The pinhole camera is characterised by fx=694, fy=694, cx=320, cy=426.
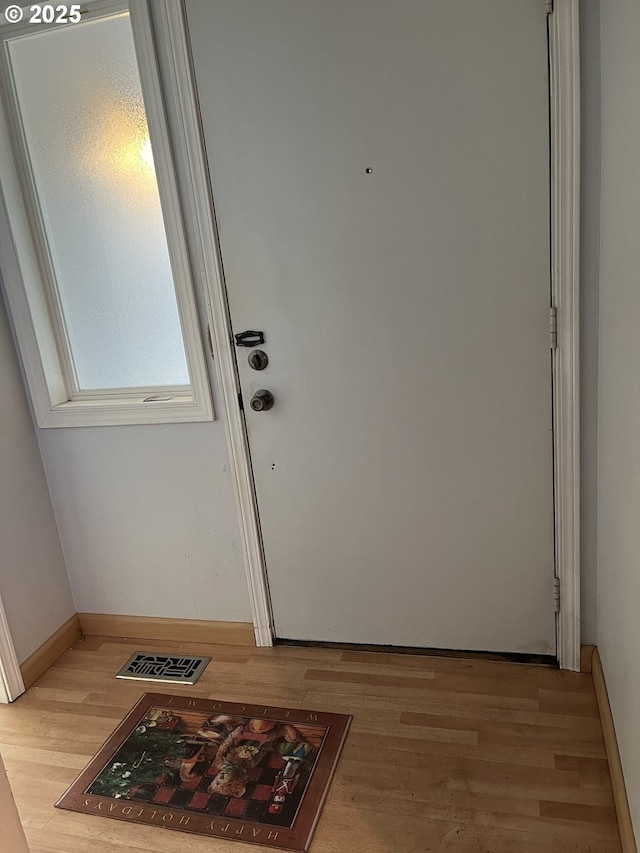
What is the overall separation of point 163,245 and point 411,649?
1540 mm

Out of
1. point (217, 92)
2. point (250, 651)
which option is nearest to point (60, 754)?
point (250, 651)

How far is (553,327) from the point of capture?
189 cm

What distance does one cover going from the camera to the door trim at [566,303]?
67.0 inches

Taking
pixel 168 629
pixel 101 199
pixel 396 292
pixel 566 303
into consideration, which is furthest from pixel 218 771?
pixel 101 199

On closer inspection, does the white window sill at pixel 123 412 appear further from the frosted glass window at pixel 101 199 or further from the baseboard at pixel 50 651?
the baseboard at pixel 50 651

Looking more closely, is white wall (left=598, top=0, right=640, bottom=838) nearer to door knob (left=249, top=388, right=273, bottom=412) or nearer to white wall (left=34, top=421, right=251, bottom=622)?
door knob (left=249, top=388, right=273, bottom=412)

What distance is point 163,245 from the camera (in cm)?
220

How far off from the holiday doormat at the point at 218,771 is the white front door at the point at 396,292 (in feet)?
1.46

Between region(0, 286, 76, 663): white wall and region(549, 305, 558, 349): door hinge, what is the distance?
5.72ft

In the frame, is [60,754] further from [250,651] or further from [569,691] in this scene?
[569,691]

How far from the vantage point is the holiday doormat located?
1.74m

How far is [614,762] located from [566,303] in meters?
1.16

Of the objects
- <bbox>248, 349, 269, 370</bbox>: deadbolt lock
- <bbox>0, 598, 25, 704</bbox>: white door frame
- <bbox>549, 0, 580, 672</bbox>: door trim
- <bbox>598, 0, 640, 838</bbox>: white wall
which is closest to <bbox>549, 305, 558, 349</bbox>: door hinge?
Result: <bbox>549, 0, 580, 672</bbox>: door trim

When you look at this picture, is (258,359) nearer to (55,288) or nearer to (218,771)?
(55,288)
